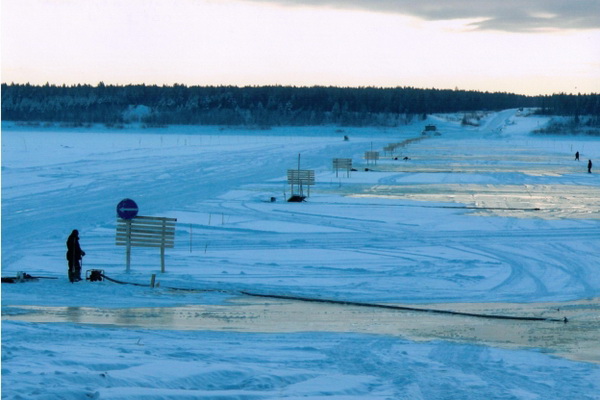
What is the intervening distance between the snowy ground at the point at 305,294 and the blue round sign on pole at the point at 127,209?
110 centimetres

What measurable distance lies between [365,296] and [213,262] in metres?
4.55

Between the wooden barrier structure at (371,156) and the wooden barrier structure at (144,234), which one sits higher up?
the wooden barrier structure at (371,156)

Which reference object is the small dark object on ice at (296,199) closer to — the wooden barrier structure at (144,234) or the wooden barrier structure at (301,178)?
the wooden barrier structure at (301,178)

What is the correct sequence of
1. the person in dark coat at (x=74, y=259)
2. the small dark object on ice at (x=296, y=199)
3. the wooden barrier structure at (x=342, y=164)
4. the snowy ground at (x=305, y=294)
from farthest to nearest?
the wooden barrier structure at (x=342, y=164), the small dark object on ice at (x=296, y=199), the person in dark coat at (x=74, y=259), the snowy ground at (x=305, y=294)

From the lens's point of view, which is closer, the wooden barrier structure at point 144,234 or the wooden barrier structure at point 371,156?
the wooden barrier structure at point 144,234

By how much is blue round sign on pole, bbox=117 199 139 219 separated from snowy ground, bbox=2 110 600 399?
1.10 meters

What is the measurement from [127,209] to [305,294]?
4550 mm

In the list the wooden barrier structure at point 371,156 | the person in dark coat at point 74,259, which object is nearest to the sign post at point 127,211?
the person in dark coat at point 74,259

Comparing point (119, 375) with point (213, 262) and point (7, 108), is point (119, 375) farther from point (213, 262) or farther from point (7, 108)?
point (7, 108)

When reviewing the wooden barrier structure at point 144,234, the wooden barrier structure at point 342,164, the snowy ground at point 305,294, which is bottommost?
the snowy ground at point 305,294

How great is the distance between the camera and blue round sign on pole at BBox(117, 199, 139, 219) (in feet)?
57.2

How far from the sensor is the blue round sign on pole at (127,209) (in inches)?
686

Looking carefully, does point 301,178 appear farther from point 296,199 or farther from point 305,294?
point 305,294

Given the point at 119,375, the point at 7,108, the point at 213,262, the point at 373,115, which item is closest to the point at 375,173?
the point at 213,262
